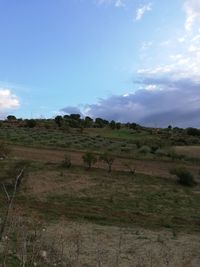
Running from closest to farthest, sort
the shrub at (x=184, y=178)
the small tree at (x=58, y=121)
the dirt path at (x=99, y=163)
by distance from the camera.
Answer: the shrub at (x=184, y=178) → the dirt path at (x=99, y=163) → the small tree at (x=58, y=121)

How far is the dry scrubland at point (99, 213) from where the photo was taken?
64.2 ft

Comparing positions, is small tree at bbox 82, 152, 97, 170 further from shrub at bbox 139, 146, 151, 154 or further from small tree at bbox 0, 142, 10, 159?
shrub at bbox 139, 146, 151, 154

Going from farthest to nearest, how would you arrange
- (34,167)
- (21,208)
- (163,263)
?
(34,167)
(21,208)
(163,263)

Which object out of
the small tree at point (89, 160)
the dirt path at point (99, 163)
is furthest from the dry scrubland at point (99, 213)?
the small tree at point (89, 160)

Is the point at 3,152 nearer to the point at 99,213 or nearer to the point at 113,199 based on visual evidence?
the point at 113,199

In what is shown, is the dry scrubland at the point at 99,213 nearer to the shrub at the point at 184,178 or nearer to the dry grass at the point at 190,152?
the shrub at the point at 184,178

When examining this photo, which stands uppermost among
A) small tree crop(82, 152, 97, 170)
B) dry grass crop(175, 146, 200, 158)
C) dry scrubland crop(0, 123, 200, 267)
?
dry grass crop(175, 146, 200, 158)

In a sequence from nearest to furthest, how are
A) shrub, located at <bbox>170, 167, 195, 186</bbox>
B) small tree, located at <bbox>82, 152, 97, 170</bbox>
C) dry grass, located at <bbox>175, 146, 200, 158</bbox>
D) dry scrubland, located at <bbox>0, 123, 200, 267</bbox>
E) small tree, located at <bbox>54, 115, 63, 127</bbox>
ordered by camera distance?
dry scrubland, located at <bbox>0, 123, 200, 267</bbox>, shrub, located at <bbox>170, 167, 195, 186</bbox>, small tree, located at <bbox>82, 152, 97, 170</bbox>, dry grass, located at <bbox>175, 146, 200, 158</bbox>, small tree, located at <bbox>54, 115, 63, 127</bbox>

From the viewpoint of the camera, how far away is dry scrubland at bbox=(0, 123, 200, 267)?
1958cm

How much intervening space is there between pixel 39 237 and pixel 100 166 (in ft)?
70.6

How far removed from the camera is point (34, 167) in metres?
38.6

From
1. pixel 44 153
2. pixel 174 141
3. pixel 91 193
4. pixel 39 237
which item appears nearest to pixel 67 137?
pixel 174 141

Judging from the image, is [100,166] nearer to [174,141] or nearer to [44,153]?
[44,153]

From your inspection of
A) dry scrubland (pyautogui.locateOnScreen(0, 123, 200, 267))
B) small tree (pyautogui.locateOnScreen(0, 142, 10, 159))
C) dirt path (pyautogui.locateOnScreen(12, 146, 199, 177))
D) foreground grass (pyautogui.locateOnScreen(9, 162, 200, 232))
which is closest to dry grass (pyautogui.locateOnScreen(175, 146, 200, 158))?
dry scrubland (pyautogui.locateOnScreen(0, 123, 200, 267))
